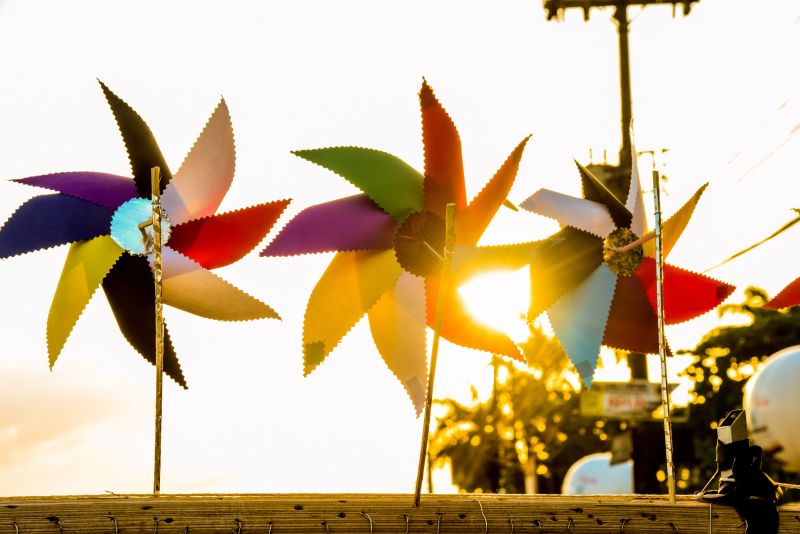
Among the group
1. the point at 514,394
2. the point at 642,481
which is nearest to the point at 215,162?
the point at 642,481

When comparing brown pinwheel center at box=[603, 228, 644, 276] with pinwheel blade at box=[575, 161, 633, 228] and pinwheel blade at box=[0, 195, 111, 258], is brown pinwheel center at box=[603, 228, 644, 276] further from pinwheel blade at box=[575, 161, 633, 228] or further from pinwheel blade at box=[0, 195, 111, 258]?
pinwheel blade at box=[0, 195, 111, 258]

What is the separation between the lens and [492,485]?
20688mm

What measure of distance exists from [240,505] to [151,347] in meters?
1.16

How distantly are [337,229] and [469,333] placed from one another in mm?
553

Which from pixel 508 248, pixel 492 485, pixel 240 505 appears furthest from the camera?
pixel 492 485

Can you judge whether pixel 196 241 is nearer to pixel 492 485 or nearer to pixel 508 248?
pixel 508 248

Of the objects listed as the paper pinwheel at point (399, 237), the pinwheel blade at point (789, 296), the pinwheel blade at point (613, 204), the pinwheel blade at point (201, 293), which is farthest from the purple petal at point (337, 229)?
the pinwheel blade at point (789, 296)

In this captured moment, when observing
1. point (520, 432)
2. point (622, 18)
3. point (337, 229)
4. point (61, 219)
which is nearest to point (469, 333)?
point (337, 229)

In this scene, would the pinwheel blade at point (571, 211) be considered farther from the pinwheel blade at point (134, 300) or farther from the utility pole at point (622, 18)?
the utility pole at point (622, 18)

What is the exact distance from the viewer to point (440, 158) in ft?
10.8

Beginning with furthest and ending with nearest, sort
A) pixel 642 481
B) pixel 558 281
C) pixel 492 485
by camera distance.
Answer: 1. pixel 492 485
2. pixel 642 481
3. pixel 558 281

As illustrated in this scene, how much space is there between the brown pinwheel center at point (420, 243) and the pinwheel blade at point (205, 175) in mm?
576

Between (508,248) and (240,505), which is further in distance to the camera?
(508,248)

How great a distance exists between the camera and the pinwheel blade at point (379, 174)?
3.24 m
